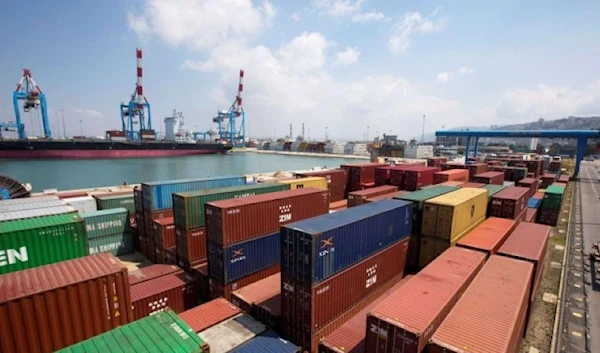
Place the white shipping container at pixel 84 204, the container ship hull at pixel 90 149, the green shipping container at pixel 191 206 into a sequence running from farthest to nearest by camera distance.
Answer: the container ship hull at pixel 90 149
the white shipping container at pixel 84 204
the green shipping container at pixel 191 206

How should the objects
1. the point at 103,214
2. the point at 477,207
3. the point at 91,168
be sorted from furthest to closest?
the point at 91,168, the point at 103,214, the point at 477,207

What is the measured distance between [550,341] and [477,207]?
31.5ft

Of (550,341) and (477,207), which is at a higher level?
(477,207)

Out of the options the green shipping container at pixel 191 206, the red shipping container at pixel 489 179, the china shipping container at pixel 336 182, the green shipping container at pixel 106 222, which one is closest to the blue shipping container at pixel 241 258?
the green shipping container at pixel 191 206

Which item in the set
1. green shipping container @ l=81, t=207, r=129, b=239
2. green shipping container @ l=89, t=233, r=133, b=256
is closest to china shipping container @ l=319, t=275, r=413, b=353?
green shipping container @ l=89, t=233, r=133, b=256

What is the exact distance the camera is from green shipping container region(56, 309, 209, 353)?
7582mm

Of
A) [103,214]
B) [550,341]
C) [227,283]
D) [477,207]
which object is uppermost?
[477,207]

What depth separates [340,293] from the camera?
13930mm

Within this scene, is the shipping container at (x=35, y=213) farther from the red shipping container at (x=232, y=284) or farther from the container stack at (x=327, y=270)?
the container stack at (x=327, y=270)

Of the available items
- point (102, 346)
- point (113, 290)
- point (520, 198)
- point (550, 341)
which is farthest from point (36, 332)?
point (520, 198)

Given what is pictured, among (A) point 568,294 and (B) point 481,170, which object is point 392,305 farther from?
(B) point 481,170

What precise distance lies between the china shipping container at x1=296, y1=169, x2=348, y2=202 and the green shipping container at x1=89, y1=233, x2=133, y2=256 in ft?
73.1

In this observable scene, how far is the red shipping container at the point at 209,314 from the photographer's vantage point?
42.8 feet

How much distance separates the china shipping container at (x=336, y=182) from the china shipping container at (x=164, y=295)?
24338 mm
